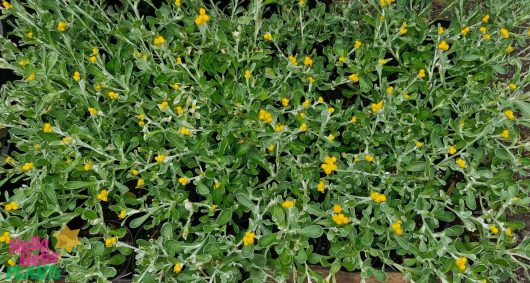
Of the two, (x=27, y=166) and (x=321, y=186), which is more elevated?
(x=27, y=166)

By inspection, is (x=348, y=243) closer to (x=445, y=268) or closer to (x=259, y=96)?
(x=445, y=268)

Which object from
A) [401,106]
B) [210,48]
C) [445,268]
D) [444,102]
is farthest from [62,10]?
[445,268]

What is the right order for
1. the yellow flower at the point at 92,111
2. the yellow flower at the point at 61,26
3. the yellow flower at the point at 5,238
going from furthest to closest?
the yellow flower at the point at 61,26 → the yellow flower at the point at 92,111 → the yellow flower at the point at 5,238

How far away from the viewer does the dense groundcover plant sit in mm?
1525

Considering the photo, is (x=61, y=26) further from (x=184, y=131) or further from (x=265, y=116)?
(x=265, y=116)

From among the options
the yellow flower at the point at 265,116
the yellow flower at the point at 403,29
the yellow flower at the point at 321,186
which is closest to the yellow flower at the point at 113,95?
the yellow flower at the point at 265,116

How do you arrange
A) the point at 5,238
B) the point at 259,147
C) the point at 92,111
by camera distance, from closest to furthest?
the point at 5,238
the point at 92,111
the point at 259,147

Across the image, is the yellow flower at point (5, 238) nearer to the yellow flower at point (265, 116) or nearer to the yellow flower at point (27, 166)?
the yellow flower at point (27, 166)

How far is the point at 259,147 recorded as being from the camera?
66.3 inches

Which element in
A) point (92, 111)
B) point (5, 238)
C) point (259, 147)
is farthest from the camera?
point (259, 147)

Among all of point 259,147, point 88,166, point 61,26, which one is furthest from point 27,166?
point 259,147

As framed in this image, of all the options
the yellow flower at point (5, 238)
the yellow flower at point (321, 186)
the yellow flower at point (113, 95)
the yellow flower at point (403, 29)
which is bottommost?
Result: the yellow flower at point (321, 186)

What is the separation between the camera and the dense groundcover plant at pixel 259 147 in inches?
60.1

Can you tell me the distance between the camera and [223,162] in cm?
157
